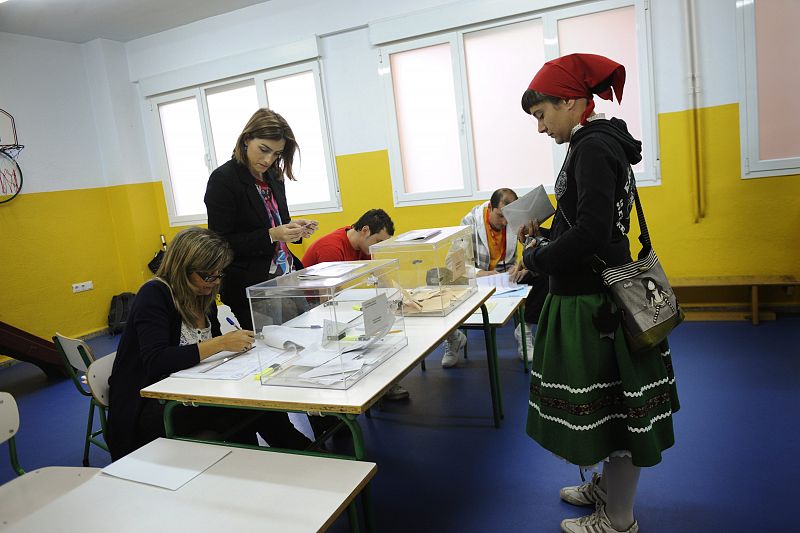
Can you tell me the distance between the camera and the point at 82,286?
6098 millimetres

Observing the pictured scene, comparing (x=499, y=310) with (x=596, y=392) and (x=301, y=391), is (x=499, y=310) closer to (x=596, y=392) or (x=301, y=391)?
(x=596, y=392)

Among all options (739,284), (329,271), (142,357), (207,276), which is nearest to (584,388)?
(329,271)

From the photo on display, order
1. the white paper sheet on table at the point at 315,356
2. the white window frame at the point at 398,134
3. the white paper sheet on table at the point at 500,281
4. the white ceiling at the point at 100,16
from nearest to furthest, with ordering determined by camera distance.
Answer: the white paper sheet on table at the point at 315,356 → the white paper sheet on table at the point at 500,281 → the white window frame at the point at 398,134 → the white ceiling at the point at 100,16

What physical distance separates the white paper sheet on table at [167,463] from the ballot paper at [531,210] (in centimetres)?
120

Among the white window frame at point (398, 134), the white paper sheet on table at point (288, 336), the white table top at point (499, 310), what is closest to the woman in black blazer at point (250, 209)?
the white paper sheet on table at point (288, 336)

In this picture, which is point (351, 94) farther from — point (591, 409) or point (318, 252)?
point (591, 409)

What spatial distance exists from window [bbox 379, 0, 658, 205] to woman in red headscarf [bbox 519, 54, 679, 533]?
9.96 ft

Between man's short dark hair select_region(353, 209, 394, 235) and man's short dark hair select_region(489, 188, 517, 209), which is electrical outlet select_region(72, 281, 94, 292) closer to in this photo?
man's short dark hair select_region(353, 209, 394, 235)

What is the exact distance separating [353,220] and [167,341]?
11.8 feet

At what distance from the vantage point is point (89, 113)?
6.30 metres

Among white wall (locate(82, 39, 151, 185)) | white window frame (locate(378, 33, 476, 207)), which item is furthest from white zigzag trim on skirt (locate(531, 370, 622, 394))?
white wall (locate(82, 39, 151, 185))

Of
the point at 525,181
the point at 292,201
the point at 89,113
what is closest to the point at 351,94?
the point at 292,201

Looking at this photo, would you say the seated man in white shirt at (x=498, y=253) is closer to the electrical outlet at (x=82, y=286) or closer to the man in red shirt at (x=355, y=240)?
the man in red shirt at (x=355, y=240)

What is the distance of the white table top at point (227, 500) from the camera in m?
1.31
